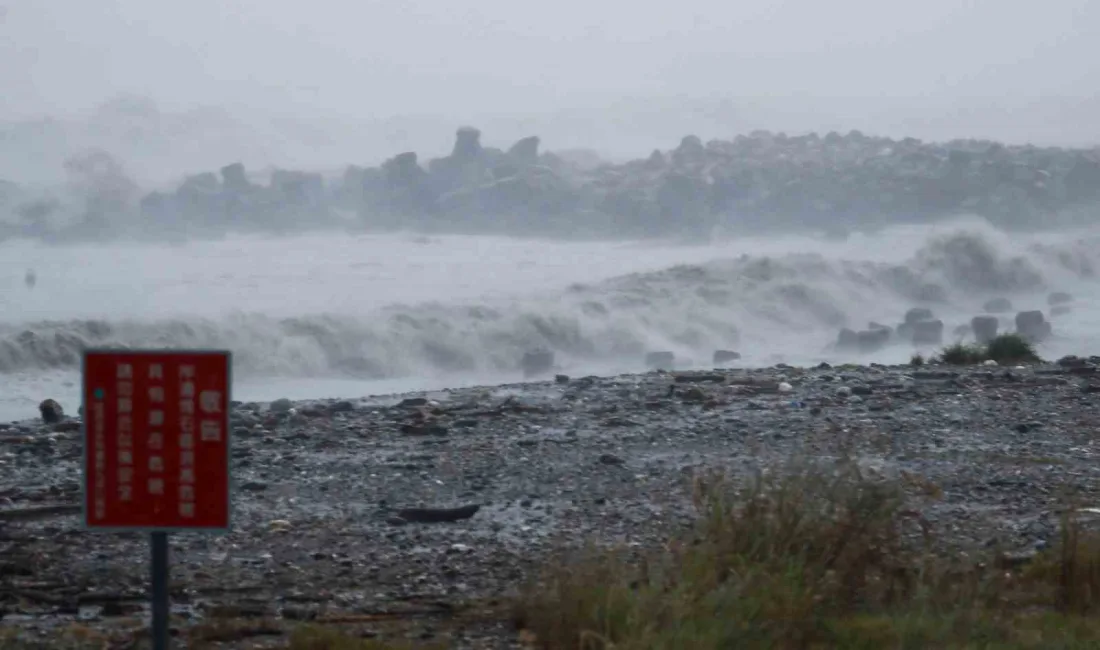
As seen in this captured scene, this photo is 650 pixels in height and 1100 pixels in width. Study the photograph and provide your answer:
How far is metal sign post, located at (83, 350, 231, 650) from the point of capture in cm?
387

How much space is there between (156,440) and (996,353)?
13.9m

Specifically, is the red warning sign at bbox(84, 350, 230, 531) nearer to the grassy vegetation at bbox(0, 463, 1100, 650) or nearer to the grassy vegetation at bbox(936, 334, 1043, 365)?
the grassy vegetation at bbox(0, 463, 1100, 650)

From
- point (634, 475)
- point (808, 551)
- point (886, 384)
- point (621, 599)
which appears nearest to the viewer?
point (621, 599)

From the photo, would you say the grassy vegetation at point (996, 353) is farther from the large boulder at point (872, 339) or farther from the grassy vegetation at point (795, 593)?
the large boulder at point (872, 339)

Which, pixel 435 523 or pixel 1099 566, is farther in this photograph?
pixel 435 523

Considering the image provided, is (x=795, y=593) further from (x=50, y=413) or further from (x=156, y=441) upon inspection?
(x=50, y=413)

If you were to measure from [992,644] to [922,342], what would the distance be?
80.0 ft

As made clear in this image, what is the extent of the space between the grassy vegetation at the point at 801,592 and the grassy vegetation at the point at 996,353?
421 inches

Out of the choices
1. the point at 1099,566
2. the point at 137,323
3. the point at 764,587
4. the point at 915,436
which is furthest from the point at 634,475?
the point at 137,323

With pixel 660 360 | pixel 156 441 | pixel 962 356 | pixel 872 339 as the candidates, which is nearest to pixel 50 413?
pixel 156 441

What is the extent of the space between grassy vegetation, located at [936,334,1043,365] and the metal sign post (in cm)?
1325

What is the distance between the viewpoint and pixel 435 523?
7344 mm

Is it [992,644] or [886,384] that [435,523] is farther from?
[886,384]

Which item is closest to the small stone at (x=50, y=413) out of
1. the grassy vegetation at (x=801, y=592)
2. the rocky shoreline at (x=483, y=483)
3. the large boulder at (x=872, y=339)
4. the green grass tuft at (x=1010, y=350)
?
the rocky shoreline at (x=483, y=483)
